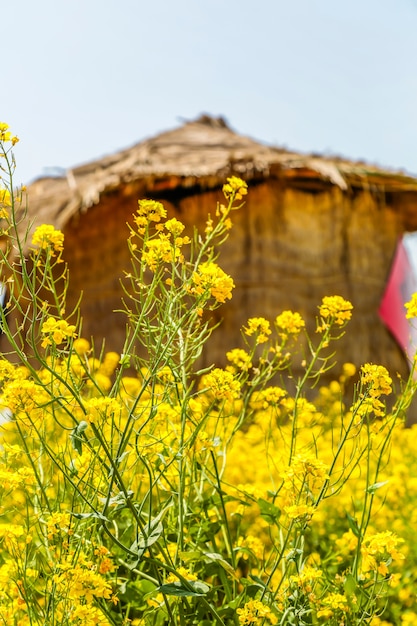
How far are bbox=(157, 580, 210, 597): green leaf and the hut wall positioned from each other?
4711 mm

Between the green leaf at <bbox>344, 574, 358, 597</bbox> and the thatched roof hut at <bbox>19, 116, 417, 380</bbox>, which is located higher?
the thatched roof hut at <bbox>19, 116, 417, 380</bbox>

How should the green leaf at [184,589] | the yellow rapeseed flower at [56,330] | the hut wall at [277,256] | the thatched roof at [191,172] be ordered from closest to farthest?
the green leaf at [184,589], the yellow rapeseed flower at [56,330], the thatched roof at [191,172], the hut wall at [277,256]

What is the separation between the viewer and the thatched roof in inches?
239

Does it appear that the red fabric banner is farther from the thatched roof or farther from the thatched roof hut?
the thatched roof

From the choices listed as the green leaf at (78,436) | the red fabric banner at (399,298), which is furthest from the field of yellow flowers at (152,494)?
the red fabric banner at (399,298)

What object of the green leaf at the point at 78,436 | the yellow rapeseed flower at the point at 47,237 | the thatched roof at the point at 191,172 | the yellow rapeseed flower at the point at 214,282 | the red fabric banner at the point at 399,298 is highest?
the thatched roof at the point at 191,172

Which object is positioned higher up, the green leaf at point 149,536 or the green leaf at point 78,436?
the green leaf at point 78,436

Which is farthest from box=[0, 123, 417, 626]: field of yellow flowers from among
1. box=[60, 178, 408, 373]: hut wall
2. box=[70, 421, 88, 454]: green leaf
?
box=[60, 178, 408, 373]: hut wall

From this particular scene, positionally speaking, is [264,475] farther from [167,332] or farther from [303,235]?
[303,235]

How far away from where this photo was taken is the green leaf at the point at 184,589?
1.43m

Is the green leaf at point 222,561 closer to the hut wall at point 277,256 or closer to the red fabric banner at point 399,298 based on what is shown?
the hut wall at point 277,256

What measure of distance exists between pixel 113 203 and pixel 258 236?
3.75ft

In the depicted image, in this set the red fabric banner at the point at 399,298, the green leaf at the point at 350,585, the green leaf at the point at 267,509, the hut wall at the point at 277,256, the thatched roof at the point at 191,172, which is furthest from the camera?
the red fabric banner at the point at 399,298

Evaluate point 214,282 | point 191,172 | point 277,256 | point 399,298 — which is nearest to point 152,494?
point 214,282
